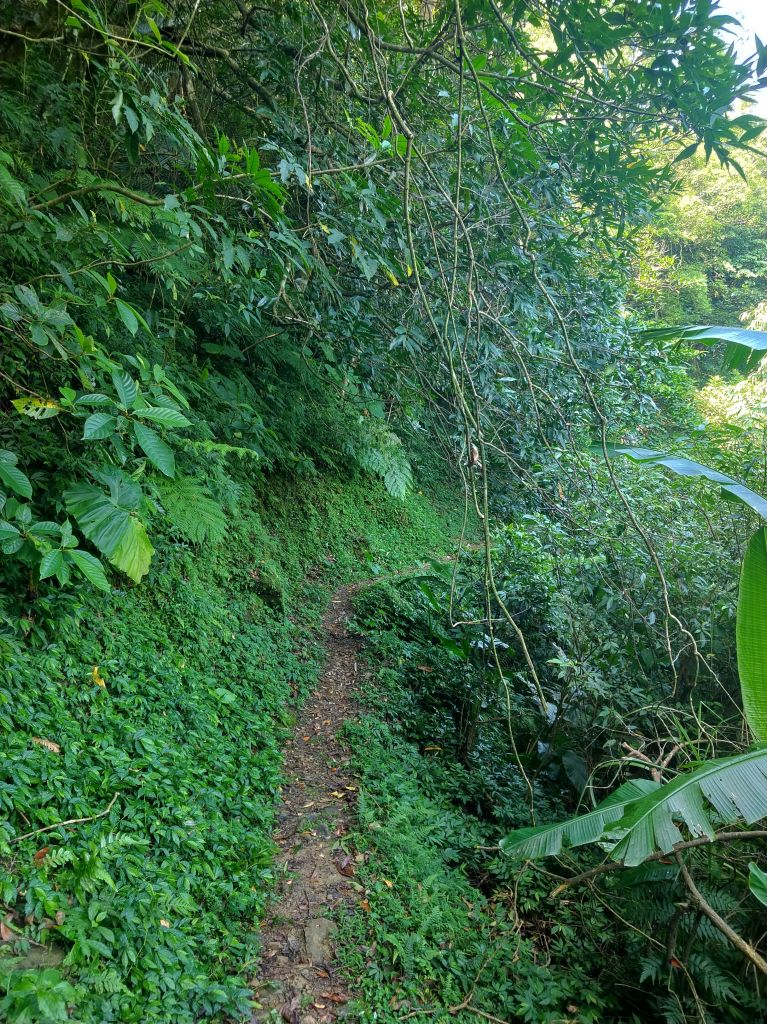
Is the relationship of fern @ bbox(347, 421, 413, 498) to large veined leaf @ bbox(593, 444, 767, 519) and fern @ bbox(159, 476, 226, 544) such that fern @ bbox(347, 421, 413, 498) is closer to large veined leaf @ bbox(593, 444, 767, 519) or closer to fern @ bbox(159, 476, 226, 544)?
fern @ bbox(159, 476, 226, 544)

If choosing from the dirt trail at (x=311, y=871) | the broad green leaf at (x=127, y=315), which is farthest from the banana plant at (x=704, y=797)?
the broad green leaf at (x=127, y=315)

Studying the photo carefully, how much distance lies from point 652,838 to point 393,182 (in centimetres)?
Answer: 431

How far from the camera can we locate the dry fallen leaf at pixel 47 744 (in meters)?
2.72

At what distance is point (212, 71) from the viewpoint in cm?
503

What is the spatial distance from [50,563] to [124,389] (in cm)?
89

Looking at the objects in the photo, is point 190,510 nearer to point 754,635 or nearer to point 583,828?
point 583,828

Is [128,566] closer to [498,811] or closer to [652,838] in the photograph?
[652,838]

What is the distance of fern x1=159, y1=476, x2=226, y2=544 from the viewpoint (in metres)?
3.86

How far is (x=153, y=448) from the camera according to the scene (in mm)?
2824

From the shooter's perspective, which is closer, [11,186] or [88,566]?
[11,186]

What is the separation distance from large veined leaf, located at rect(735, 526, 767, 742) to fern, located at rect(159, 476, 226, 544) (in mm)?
3146

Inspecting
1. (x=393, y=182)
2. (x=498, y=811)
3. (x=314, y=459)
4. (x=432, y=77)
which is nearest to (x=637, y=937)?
(x=498, y=811)

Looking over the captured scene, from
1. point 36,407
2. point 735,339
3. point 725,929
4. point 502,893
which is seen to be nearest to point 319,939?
point 502,893

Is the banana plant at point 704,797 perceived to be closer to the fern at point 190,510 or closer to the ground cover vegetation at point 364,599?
the ground cover vegetation at point 364,599
